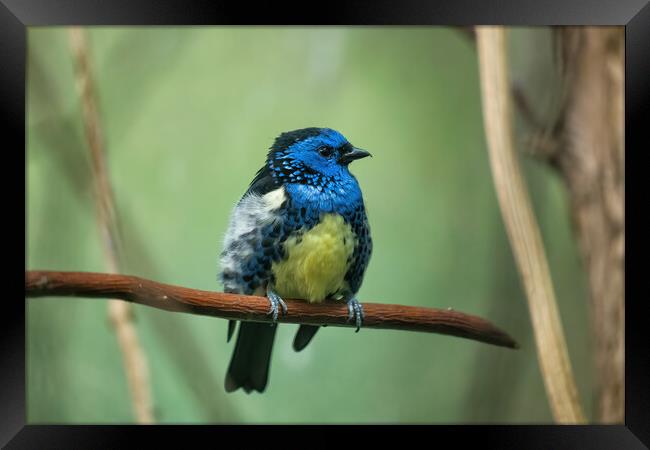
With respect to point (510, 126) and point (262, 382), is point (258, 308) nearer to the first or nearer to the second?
point (262, 382)

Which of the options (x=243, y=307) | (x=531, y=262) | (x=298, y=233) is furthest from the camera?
(x=531, y=262)

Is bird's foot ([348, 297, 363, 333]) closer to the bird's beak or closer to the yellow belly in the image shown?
the yellow belly

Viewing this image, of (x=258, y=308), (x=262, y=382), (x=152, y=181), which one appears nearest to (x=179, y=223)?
(x=152, y=181)

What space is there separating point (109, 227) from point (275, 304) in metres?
0.55

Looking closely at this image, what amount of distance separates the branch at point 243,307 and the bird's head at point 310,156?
13.6 inches

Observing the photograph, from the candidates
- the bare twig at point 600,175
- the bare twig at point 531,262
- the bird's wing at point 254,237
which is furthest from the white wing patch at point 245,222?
the bare twig at point 600,175

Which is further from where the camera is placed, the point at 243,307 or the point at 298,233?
the point at 298,233

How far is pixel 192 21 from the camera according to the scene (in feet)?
6.13

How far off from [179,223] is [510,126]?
996 millimetres

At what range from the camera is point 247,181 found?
1.87 meters

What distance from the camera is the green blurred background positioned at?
1922 mm

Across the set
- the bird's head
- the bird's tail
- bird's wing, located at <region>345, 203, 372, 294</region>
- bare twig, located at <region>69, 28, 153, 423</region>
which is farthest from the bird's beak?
bare twig, located at <region>69, 28, 153, 423</region>

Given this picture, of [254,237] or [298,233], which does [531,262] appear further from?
[254,237]

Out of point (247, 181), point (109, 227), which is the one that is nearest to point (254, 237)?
point (247, 181)
